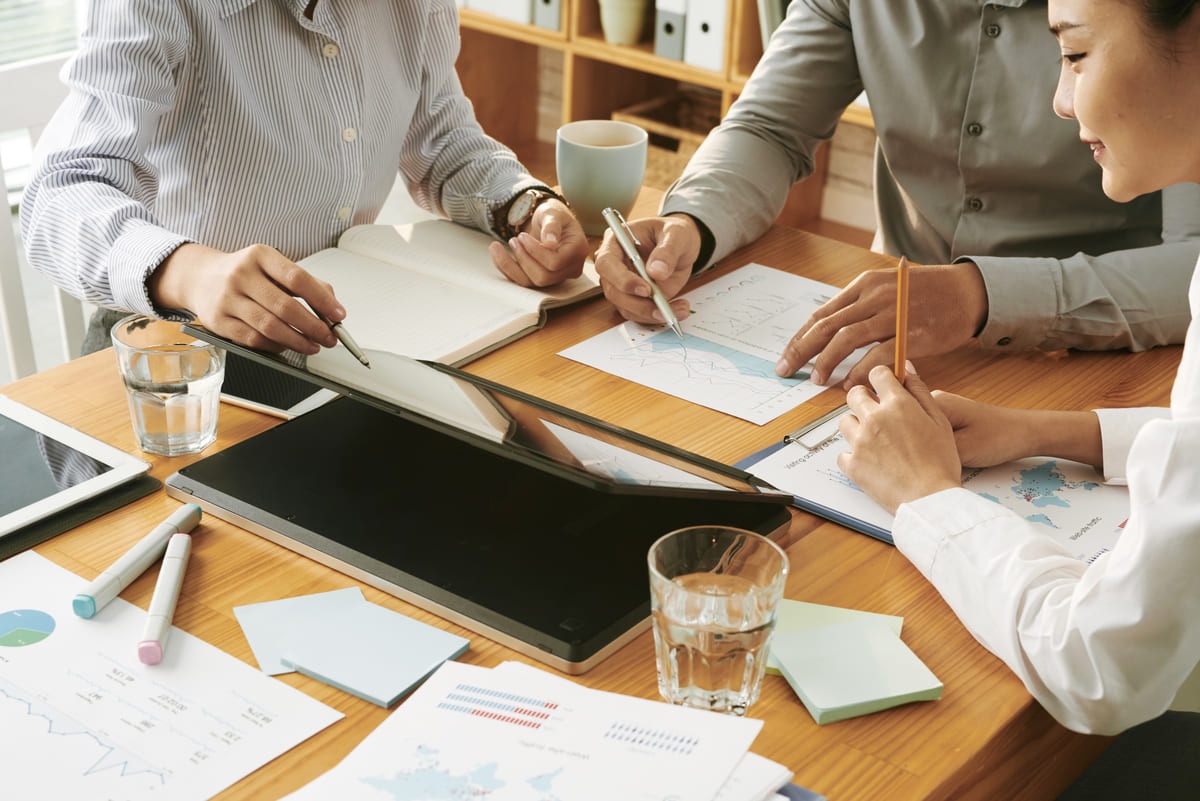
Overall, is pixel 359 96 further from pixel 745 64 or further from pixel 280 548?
pixel 745 64

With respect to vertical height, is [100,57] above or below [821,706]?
above

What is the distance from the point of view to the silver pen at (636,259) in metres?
1.39

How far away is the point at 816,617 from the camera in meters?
0.91

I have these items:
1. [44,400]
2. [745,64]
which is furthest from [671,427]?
[745,64]

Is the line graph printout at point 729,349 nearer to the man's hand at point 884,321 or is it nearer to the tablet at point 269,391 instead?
the man's hand at point 884,321

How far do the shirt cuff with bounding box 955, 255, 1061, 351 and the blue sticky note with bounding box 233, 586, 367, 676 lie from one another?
2.60 feet

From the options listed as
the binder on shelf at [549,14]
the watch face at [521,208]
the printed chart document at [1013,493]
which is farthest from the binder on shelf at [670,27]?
the printed chart document at [1013,493]

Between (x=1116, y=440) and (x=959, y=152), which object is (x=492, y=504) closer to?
(x=1116, y=440)

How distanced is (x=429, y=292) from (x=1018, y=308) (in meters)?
0.66

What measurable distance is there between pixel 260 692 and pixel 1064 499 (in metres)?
0.69

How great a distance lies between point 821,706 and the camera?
2.65ft

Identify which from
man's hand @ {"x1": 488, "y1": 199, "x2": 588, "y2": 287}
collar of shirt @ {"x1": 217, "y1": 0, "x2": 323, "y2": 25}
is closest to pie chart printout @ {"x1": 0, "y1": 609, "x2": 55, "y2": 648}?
man's hand @ {"x1": 488, "y1": 199, "x2": 588, "y2": 287}

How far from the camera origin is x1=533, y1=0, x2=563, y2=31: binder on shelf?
9.76 feet

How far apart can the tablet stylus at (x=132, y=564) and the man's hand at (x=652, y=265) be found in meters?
0.58
